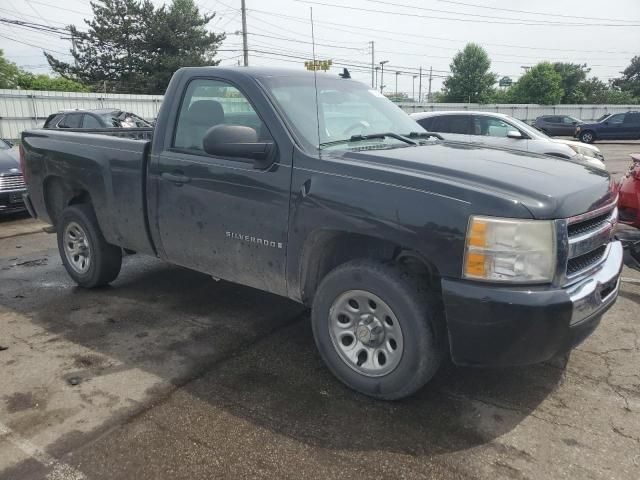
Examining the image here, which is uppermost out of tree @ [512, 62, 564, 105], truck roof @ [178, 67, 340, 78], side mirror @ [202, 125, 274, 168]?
tree @ [512, 62, 564, 105]

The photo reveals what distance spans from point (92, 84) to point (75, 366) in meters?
52.2

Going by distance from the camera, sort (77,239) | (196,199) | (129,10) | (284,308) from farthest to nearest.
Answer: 1. (129,10)
2. (77,239)
3. (284,308)
4. (196,199)

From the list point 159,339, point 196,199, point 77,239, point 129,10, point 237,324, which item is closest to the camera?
point 196,199

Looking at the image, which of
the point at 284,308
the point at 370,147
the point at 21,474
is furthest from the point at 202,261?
the point at 21,474

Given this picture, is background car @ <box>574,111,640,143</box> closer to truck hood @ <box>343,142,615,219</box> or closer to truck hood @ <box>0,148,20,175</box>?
truck hood @ <box>0,148,20,175</box>

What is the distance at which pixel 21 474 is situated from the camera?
2600 millimetres

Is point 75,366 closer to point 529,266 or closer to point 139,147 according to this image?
point 139,147

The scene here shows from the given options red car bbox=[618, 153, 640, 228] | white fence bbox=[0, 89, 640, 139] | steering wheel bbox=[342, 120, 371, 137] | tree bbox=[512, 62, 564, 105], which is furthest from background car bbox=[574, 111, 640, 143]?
steering wheel bbox=[342, 120, 371, 137]

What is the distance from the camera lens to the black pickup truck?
8.88ft

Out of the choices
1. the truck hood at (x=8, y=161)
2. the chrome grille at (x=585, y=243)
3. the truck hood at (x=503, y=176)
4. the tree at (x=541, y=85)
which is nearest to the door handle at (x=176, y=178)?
the truck hood at (x=503, y=176)

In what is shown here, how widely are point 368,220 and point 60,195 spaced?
12.2 ft

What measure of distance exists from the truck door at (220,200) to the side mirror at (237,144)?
0.29 feet

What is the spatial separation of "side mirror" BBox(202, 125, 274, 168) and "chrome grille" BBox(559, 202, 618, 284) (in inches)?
70.5

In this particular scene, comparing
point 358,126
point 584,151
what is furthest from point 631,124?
point 358,126
